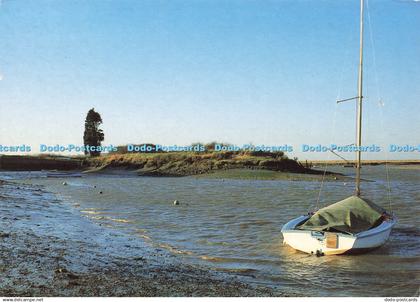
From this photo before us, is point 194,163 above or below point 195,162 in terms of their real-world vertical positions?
below

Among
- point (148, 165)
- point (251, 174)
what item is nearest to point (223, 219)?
point (251, 174)

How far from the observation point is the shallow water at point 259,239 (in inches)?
341

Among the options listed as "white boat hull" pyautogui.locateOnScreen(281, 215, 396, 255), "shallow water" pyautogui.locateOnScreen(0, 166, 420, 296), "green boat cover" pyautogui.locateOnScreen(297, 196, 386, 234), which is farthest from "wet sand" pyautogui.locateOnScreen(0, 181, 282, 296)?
"green boat cover" pyautogui.locateOnScreen(297, 196, 386, 234)

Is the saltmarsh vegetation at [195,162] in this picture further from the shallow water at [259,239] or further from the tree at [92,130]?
the shallow water at [259,239]

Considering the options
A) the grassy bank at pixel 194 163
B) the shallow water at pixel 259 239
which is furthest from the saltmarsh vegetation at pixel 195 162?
the shallow water at pixel 259 239

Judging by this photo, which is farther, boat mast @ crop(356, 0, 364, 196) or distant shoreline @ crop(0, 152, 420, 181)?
distant shoreline @ crop(0, 152, 420, 181)

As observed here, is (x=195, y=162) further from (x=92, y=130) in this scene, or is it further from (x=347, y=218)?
(x=347, y=218)

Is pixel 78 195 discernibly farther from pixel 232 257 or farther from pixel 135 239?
pixel 232 257

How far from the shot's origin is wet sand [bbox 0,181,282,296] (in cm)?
711

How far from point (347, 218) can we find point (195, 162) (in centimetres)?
3678

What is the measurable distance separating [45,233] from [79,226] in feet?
6.78

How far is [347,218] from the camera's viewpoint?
11008 millimetres

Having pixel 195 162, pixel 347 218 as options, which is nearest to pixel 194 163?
pixel 195 162

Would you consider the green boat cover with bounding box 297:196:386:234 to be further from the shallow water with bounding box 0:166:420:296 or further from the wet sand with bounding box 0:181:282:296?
the wet sand with bounding box 0:181:282:296
